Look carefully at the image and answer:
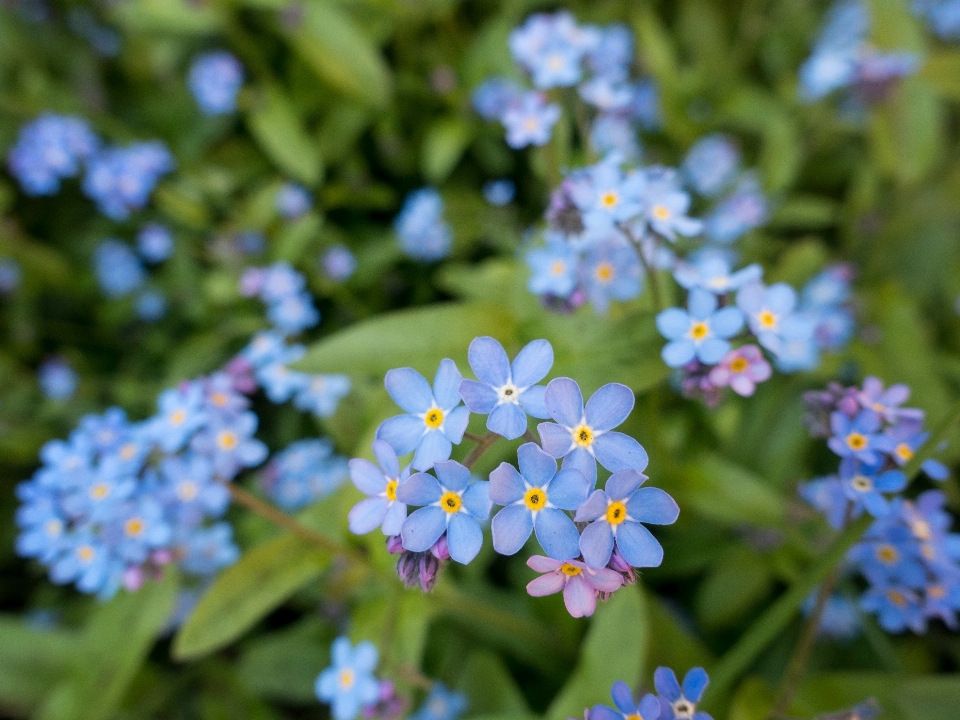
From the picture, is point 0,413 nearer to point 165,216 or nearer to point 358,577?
point 165,216

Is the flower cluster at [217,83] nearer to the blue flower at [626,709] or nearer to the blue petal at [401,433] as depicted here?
the blue petal at [401,433]

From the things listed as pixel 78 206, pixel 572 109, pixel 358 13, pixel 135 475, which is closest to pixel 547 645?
pixel 135 475

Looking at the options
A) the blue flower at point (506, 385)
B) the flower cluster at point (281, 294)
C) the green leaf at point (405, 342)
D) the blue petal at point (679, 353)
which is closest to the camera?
the blue flower at point (506, 385)

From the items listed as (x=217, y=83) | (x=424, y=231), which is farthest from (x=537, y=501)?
(x=217, y=83)

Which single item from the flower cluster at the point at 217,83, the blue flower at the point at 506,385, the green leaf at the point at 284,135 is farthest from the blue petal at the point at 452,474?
the flower cluster at the point at 217,83

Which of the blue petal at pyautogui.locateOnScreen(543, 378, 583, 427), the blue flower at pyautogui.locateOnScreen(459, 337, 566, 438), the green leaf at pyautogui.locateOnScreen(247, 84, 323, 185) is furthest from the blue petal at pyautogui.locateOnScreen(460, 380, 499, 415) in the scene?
the green leaf at pyautogui.locateOnScreen(247, 84, 323, 185)

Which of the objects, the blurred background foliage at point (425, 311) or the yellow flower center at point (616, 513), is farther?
the blurred background foliage at point (425, 311)

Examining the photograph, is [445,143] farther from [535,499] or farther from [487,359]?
[535,499]
